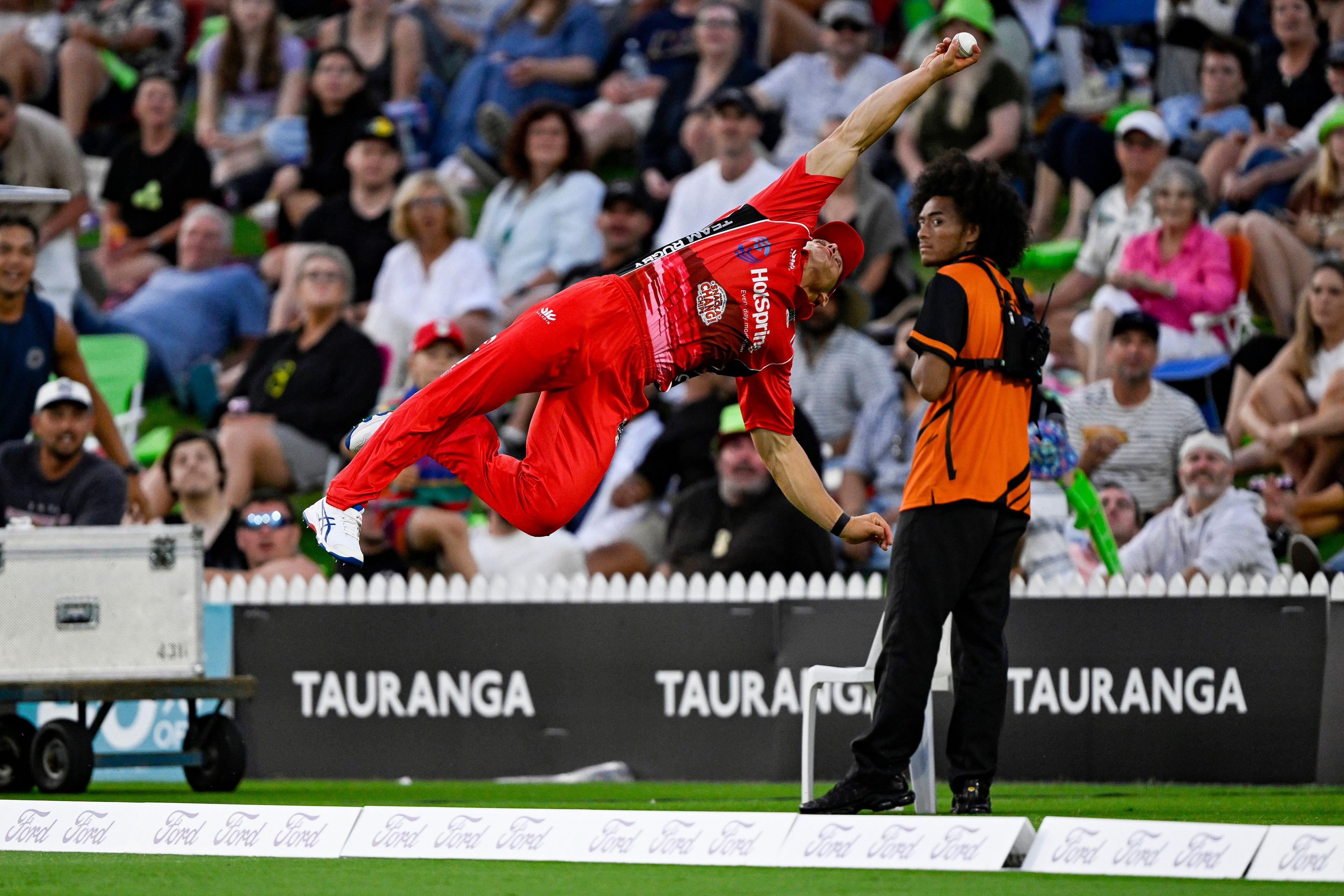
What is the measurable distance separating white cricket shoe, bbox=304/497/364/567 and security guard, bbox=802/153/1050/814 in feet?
5.31

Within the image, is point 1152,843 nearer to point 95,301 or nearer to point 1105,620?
point 1105,620

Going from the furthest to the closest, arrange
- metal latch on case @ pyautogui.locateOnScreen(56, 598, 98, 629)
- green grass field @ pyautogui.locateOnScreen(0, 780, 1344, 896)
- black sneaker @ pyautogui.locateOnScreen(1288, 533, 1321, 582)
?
1. black sneaker @ pyautogui.locateOnScreen(1288, 533, 1321, 582)
2. metal latch on case @ pyautogui.locateOnScreen(56, 598, 98, 629)
3. green grass field @ pyautogui.locateOnScreen(0, 780, 1344, 896)

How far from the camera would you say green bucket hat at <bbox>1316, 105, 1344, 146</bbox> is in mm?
10406

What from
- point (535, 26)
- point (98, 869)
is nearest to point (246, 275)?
point (535, 26)

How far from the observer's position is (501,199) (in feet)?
41.9

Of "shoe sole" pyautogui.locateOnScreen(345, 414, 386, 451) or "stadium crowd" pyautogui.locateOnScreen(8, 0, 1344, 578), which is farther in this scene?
"stadium crowd" pyautogui.locateOnScreen(8, 0, 1344, 578)

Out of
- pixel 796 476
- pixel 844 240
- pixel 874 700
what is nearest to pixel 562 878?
pixel 874 700

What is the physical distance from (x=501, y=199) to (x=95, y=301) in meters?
3.12

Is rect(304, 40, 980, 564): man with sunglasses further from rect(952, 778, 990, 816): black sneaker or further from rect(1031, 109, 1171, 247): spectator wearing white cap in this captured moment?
rect(1031, 109, 1171, 247): spectator wearing white cap

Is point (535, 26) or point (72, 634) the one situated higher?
point (535, 26)

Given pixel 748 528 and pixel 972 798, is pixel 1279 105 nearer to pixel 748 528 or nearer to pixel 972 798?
pixel 748 528

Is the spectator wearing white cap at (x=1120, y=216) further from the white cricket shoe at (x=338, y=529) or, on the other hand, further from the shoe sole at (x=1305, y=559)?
the white cricket shoe at (x=338, y=529)

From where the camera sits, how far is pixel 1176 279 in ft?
34.7

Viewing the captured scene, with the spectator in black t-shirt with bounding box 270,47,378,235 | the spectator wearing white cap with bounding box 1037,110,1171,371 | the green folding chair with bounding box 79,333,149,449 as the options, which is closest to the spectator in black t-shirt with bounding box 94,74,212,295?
the spectator in black t-shirt with bounding box 270,47,378,235
